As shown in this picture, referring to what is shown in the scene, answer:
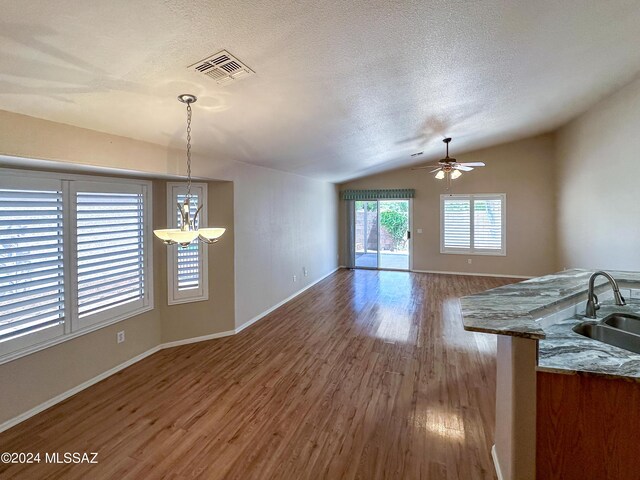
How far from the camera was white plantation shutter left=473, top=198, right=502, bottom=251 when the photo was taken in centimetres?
752

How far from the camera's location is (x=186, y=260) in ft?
12.7

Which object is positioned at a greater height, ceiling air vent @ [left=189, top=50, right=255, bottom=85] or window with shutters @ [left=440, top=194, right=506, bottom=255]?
ceiling air vent @ [left=189, top=50, right=255, bottom=85]

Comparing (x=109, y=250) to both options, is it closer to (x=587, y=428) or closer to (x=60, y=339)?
(x=60, y=339)

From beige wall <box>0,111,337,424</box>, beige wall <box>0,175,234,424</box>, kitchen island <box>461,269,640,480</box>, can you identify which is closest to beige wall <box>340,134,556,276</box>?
beige wall <box>0,111,337,424</box>

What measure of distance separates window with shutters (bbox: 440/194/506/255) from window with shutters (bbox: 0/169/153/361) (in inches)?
273

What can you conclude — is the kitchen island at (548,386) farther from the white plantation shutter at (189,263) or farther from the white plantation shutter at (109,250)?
the white plantation shutter at (109,250)

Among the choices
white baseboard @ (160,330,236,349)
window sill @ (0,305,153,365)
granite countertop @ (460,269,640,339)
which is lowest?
white baseboard @ (160,330,236,349)

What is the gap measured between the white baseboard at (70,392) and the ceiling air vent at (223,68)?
3056mm

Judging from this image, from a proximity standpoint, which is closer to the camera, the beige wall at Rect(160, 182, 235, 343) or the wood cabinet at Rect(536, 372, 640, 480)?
the wood cabinet at Rect(536, 372, 640, 480)

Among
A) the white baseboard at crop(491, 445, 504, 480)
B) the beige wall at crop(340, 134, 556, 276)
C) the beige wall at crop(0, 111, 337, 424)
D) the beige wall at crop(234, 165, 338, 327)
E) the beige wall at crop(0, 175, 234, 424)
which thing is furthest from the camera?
the beige wall at crop(340, 134, 556, 276)

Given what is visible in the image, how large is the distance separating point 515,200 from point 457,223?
137 centimetres

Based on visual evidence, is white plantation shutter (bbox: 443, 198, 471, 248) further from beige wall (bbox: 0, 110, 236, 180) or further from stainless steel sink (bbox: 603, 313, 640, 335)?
beige wall (bbox: 0, 110, 236, 180)

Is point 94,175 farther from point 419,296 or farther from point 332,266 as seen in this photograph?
point 332,266

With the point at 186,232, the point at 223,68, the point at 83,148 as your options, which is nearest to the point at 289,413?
the point at 186,232
